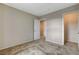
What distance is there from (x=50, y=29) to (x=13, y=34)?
10.0 feet

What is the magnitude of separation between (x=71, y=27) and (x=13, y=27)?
4553mm

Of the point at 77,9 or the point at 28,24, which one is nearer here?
the point at 77,9

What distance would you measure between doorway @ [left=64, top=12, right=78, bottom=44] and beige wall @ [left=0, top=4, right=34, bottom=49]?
3.24 meters

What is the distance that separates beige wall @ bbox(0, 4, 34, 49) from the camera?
3672 mm

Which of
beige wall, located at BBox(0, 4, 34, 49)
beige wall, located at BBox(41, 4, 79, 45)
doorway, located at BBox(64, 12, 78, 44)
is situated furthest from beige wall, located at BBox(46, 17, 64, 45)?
beige wall, located at BBox(0, 4, 34, 49)

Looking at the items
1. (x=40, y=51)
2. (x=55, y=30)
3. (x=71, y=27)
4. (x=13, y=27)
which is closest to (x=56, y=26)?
(x=55, y=30)

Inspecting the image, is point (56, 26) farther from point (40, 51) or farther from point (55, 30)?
point (40, 51)

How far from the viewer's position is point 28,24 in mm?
5867

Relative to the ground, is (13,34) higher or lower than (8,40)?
higher

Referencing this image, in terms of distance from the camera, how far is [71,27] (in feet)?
18.9

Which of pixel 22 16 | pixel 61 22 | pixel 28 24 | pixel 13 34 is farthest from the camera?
pixel 28 24

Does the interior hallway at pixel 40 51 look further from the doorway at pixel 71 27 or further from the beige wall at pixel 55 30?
the doorway at pixel 71 27

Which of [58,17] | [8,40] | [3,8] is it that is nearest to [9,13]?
[3,8]

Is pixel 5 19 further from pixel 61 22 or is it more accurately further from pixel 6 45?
pixel 61 22
